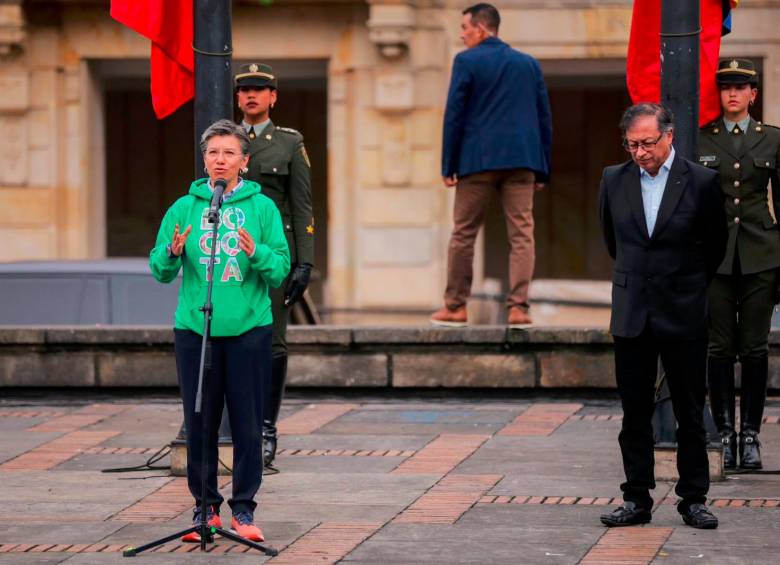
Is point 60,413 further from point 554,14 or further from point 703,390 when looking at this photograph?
point 554,14

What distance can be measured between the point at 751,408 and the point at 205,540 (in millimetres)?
3189

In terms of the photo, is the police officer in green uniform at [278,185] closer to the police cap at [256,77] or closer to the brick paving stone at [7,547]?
the police cap at [256,77]

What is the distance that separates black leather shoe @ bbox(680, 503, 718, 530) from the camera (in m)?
8.26

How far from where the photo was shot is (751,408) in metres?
9.90

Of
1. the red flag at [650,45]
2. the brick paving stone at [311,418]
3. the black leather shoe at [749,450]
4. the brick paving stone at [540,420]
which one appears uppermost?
the red flag at [650,45]

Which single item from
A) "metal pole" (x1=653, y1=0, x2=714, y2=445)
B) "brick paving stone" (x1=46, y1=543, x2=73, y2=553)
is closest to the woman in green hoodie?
"brick paving stone" (x1=46, y1=543, x2=73, y2=553)

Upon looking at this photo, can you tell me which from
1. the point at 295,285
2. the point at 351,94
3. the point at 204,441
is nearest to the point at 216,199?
the point at 204,441

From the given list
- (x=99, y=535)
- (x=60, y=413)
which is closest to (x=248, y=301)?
(x=99, y=535)

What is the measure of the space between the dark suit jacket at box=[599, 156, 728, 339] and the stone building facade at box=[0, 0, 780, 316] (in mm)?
11783

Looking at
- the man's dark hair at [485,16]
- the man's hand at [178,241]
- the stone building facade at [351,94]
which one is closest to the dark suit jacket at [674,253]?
the man's hand at [178,241]

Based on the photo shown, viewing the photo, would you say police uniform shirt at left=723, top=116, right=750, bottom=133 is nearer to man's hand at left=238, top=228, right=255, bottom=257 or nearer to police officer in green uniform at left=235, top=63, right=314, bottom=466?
police officer in green uniform at left=235, top=63, right=314, bottom=466

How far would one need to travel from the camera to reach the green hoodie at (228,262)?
314 inches

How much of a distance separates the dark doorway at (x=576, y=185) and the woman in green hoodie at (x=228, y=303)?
1577 cm

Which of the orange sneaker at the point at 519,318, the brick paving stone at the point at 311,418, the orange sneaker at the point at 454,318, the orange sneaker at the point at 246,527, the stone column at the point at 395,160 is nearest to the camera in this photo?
the orange sneaker at the point at 246,527
